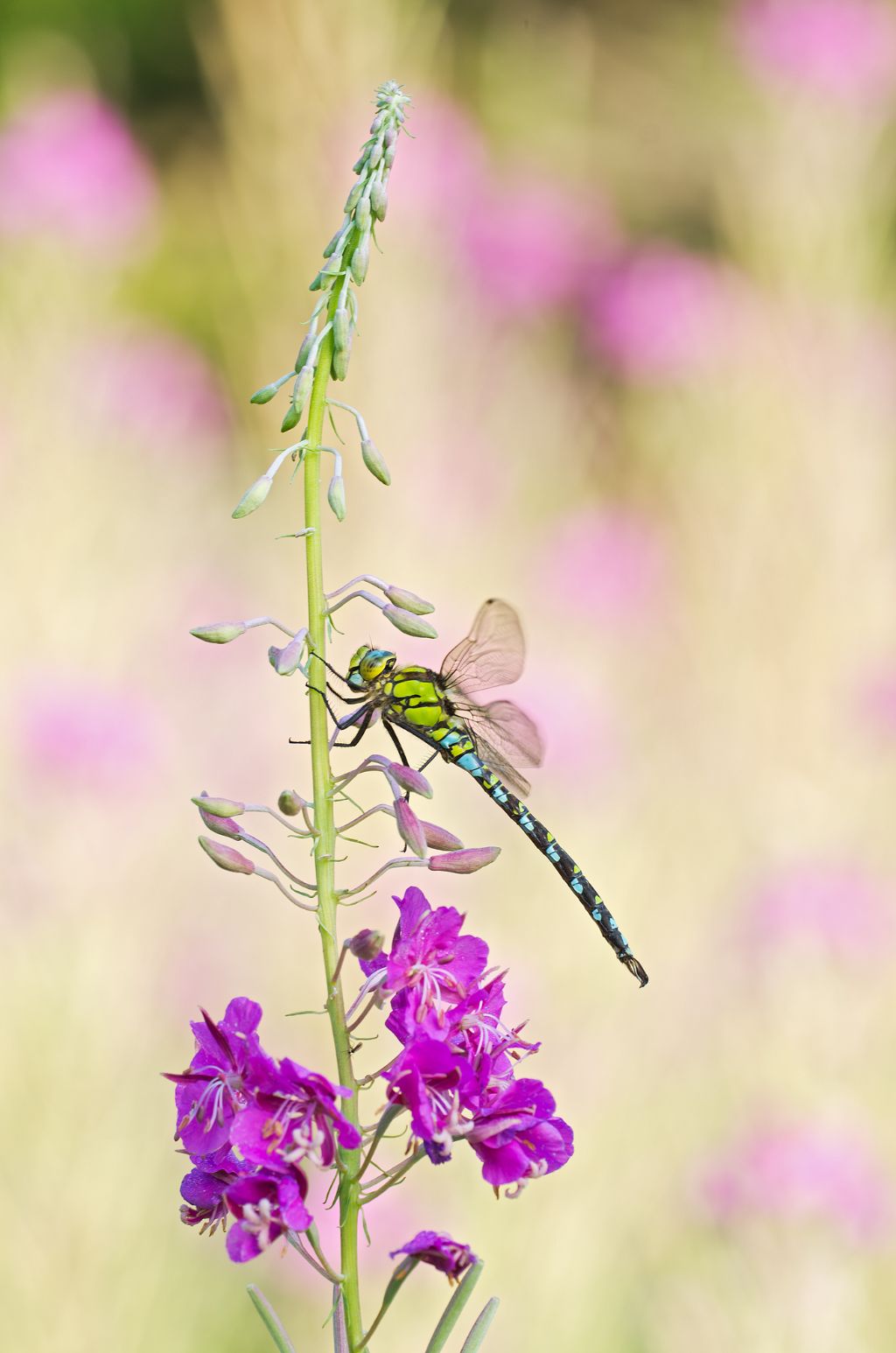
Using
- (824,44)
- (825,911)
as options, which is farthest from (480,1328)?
(824,44)

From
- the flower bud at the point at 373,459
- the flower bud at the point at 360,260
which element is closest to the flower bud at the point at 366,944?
the flower bud at the point at 373,459

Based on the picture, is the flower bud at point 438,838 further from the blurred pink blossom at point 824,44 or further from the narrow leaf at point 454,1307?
the blurred pink blossom at point 824,44

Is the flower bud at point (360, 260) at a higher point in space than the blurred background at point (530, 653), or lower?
lower

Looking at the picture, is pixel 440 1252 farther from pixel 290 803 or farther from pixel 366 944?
pixel 290 803

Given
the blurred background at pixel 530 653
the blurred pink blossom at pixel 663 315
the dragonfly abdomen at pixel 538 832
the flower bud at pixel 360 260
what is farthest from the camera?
the blurred pink blossom at pixel 663 315

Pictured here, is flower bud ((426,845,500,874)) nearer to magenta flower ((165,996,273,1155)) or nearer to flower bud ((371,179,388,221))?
magenta flower ((165,996,273,1155))
